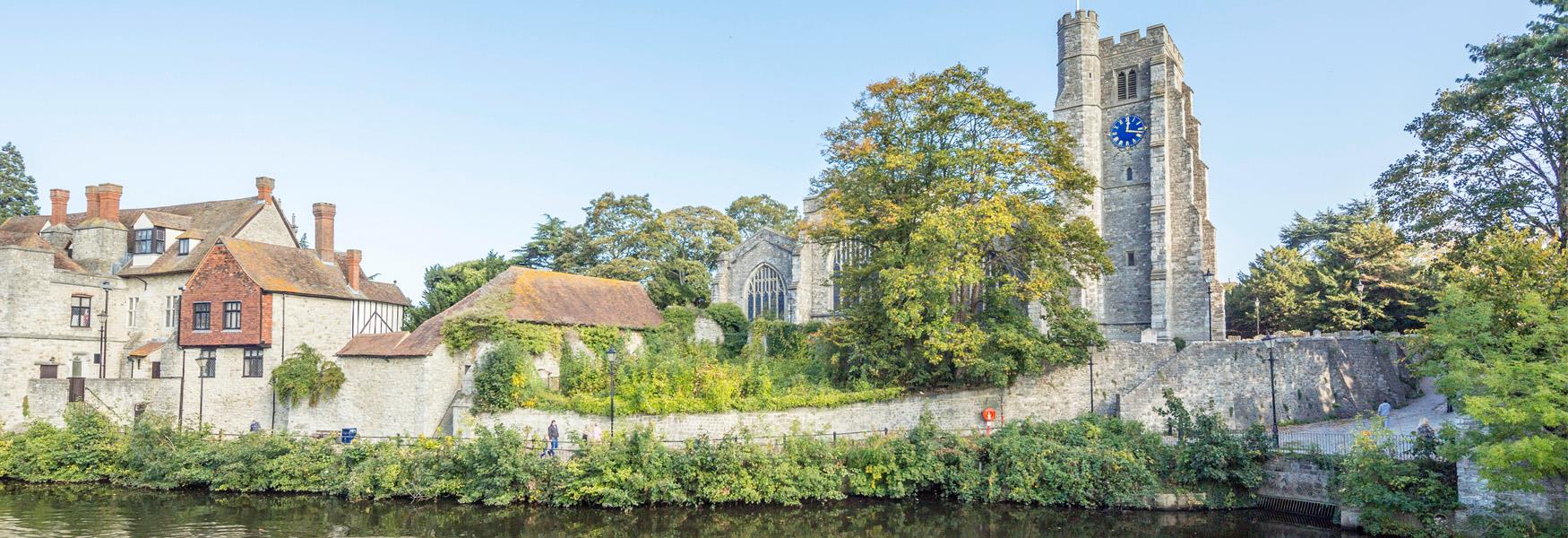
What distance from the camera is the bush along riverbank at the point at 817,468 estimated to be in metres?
22.0

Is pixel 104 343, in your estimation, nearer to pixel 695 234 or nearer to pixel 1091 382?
pixel 695 234

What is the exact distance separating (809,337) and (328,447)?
44.6ft

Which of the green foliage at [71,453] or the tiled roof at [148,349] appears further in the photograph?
the tiled roof at [148,349]

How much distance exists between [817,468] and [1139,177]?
21351 mm

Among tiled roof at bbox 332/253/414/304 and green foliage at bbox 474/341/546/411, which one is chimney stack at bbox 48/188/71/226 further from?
green foliage at bbox 474/341/546/411

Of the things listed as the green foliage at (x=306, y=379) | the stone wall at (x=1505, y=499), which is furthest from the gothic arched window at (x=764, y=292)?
the stone wall at (x=1505, y=499)

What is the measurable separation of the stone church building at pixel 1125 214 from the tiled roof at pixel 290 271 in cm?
1389

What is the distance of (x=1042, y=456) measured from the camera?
2259 centimetres

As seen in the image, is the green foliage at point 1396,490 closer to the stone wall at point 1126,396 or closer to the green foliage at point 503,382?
the stone wall at point 1126,396

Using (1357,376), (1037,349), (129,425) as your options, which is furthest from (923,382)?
(129,425)

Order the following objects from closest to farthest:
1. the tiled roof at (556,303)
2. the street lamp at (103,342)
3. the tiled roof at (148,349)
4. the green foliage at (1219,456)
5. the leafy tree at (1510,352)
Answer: the leafy tree at (1510,352) → the green foliage at (1219,456) → the tiled roof at (556,303) → the street lamp at (103,342) → the tiled roof at (148,349)

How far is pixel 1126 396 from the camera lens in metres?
26.7

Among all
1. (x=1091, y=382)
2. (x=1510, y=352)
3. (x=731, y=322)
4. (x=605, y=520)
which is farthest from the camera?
(x=731, y=322)

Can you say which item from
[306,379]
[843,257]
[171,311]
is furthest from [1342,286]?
[171,311]
